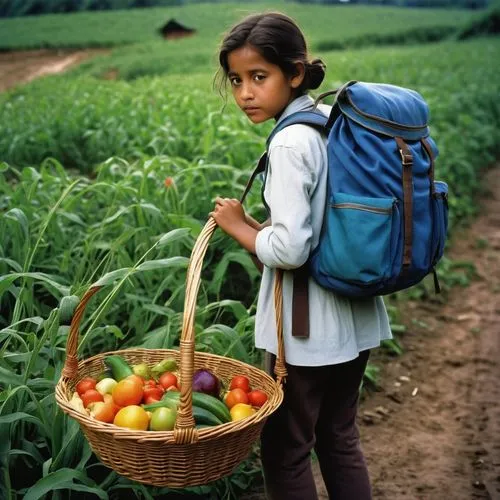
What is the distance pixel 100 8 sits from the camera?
54344 millimetres

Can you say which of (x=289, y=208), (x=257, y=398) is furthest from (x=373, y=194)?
(x=257, y=398)

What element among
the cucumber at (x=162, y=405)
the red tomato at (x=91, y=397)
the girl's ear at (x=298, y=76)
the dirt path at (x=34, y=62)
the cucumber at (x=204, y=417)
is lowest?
the dirt path at (x=34, y=62)

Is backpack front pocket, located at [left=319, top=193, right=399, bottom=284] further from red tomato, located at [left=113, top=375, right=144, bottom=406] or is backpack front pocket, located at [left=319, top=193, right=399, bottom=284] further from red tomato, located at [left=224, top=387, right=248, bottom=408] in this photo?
red tomato, located at [left=113, top=375, right=144, bottom=406]

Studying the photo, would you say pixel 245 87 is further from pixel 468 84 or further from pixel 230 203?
pixel 468 84

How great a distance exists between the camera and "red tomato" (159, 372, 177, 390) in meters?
2.15

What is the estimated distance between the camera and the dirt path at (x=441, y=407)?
9.57 ft

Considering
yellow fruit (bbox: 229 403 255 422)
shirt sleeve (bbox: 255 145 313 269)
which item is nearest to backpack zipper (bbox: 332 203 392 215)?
shirt sleeve (bbox: 255 145 313 269)

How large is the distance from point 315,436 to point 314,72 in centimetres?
103

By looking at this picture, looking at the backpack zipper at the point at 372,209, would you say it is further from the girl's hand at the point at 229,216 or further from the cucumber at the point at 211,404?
the cucumber at the point at 211,404

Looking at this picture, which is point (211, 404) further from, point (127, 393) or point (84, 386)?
point (84, 386)

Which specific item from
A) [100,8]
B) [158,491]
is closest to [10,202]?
[158,491]

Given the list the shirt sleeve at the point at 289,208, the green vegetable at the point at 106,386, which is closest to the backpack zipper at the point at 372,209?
the shirt sleeve at the point at 289,208

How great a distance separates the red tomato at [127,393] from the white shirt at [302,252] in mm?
342

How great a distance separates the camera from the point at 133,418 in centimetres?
185
